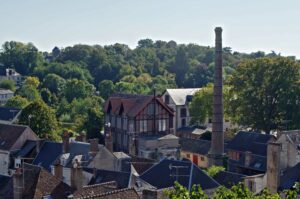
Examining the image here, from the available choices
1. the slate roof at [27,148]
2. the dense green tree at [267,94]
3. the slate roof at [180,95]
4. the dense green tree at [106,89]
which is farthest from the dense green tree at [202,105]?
the dense green tree at [106,89]

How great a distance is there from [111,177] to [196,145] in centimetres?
2623

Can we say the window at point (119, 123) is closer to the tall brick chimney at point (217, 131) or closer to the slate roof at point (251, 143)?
the slate roof at point (251, 143)

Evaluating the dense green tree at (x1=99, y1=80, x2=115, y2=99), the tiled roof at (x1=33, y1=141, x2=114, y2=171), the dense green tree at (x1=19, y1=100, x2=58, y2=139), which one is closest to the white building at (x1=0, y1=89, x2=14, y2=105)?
the dense green tree at (x1=99, y1=80, x2=115, y2=99)

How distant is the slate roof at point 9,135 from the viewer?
165 ft

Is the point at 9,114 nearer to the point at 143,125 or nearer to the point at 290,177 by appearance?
the point at 143,125

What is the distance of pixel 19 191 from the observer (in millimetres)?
30844

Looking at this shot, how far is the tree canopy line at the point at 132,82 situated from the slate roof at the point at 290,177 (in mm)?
20553

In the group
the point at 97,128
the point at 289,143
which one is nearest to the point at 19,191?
the point at 289,143

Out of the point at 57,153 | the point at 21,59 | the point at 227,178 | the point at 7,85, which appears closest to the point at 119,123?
the point at 57,153

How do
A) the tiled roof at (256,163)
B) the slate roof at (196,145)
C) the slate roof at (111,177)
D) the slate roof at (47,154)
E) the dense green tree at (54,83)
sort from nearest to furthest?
the slate roof at (111,177) < the slate roof at (47,154) < the tiled roof at (256,163) < the slate roof at (196,145) < the dense green tree at (54,83)

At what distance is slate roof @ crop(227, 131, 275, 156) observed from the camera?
51.9 m

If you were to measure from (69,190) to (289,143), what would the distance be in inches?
868

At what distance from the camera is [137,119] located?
60625mm

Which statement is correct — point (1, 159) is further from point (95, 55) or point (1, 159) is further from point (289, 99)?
point (95, 55)
